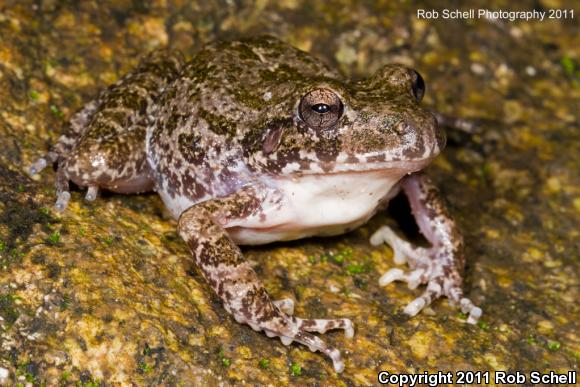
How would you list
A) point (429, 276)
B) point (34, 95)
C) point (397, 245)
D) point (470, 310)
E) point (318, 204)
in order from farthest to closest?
point (34, 95)
point (397, 245)
point (429, 276)
point (470, 310)
point (318, 204)

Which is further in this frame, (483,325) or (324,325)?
(483,325)

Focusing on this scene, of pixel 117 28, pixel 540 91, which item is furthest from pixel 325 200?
pixel 540 91

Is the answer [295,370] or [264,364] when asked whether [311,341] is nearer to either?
[295,370]

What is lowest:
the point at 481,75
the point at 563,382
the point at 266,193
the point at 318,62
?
the point at 563,382

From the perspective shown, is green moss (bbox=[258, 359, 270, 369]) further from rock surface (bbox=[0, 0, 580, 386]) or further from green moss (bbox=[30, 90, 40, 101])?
green moss (bbox=[30, 90, 40, 101])

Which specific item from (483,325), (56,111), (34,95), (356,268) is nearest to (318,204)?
(356,268)

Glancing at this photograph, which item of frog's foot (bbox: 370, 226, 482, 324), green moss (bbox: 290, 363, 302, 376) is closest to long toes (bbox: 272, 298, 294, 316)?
green moss (bbox: 290, 363, 302, 376)

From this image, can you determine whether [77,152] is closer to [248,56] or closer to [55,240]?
[55,240]
